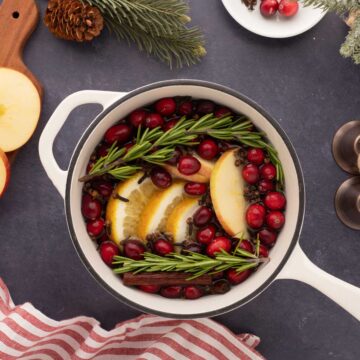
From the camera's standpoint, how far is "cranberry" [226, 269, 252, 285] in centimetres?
106

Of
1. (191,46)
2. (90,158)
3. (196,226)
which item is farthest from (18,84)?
(196,226)

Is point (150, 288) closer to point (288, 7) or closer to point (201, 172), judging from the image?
point (201, 172)

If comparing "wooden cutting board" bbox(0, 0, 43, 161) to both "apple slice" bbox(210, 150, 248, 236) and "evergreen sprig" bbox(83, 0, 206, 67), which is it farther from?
"apple slice" bbox(210, 150, 248, 236)

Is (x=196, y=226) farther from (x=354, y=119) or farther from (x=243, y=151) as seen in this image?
(x=354, y=119)

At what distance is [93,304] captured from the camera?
4.11 feet

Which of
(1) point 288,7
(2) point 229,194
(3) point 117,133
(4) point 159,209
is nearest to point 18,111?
(3) point 117,133

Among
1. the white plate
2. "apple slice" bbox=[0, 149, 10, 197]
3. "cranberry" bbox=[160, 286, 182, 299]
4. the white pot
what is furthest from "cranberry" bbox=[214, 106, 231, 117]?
"apple slice" bbox=[0, 149, 10, 197]

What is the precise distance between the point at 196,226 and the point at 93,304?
1.07ft

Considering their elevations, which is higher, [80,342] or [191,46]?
[191,46]

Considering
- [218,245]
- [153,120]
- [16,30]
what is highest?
[16,30]

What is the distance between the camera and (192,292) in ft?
3.51

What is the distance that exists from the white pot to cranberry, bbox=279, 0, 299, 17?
0.90ft

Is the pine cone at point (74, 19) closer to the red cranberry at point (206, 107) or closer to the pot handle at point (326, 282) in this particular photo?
the red cranberry at point (206, 107)

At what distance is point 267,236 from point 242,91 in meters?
0.33
